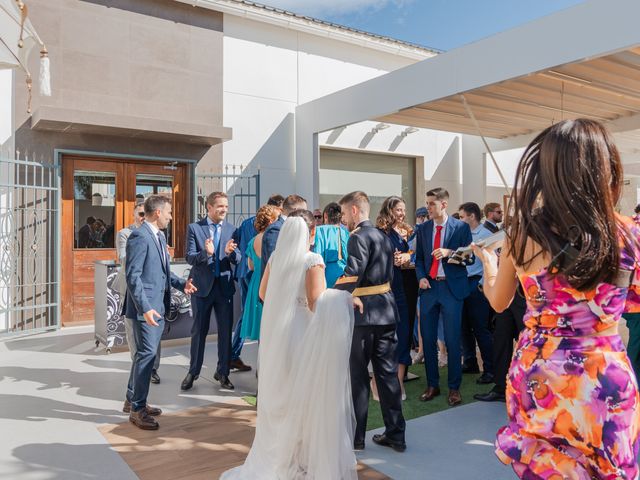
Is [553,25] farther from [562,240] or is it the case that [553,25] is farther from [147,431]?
[147,431]

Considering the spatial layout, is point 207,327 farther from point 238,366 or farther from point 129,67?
point 129,67

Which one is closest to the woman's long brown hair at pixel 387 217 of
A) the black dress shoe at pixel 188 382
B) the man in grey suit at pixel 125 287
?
the man in grey suit at pixel 125 287

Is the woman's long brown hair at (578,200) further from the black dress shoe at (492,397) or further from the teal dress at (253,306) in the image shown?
the teal dress at (253,306)

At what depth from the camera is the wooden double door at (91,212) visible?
797cm

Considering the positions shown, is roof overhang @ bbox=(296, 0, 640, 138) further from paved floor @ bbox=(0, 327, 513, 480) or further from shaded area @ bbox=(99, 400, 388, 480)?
shaded area @ bbox=(99, 400, 388, 480)

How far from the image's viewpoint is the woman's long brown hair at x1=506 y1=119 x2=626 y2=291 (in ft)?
4.89

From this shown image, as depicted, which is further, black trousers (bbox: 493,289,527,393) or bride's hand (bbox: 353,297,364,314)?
black trousers (bbox: 493,289,527,393)

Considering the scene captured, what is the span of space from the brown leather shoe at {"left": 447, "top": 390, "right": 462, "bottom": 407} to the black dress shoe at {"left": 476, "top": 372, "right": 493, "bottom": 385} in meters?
0.75

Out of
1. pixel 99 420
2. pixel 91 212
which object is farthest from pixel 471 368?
pixel 91 212

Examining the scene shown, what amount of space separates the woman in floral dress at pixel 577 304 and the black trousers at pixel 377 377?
6.31 feet

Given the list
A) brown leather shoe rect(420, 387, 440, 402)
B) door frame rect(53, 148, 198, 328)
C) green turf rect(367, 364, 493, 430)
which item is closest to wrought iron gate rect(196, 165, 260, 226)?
door frame rect(53, 148, 198, 328)

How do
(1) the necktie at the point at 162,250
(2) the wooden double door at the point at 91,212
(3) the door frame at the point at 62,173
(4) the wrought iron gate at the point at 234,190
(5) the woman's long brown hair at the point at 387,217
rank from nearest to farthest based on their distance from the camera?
(1) the necktie at the point at 162,250
(5) the woman's long brown hair at the point at 387,217
(3) the door frame at the point at 62,173
(2) the wooden double door at the point at 91,212
(4) the wrought iron gate at the point at 234,190

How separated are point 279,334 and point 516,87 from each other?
6161 mm

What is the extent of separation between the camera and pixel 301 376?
3068mm
